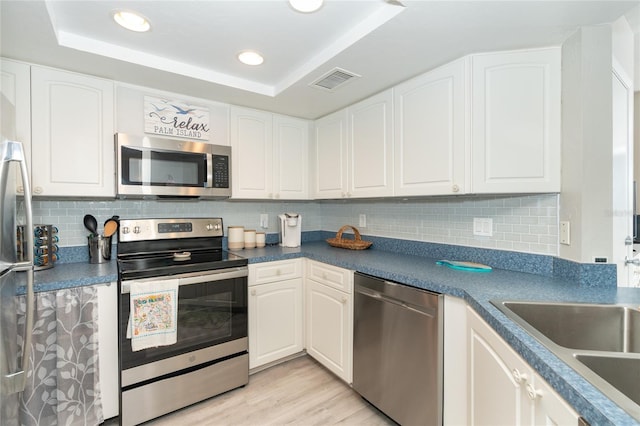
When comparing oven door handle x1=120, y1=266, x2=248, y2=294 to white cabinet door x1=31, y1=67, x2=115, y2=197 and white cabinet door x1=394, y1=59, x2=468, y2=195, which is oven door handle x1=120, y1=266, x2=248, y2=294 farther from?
white cabinet door x1=394, y1=59, x2=468, y2=195

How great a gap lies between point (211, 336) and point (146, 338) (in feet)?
1.27

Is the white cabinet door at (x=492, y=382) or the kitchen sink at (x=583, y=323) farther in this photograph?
the kitchen sink at (x=583, y=323)

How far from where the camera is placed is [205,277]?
1918 millimetres

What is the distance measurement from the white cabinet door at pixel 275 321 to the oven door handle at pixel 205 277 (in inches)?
7.9

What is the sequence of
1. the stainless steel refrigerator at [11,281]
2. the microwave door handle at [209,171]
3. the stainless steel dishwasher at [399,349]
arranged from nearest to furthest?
the stainless steel refrigerator at [11,281]
the stainless steel dishwasher at [399,349]
the microwave door handle at [209,171]

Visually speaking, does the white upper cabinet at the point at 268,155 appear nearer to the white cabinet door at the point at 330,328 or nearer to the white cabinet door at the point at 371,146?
the white cabinet door at the point at 371,146

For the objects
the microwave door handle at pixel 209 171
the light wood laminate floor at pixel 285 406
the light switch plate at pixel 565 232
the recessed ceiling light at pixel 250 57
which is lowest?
the light wood laminate floor at pixel 285 406

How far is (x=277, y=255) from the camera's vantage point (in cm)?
232

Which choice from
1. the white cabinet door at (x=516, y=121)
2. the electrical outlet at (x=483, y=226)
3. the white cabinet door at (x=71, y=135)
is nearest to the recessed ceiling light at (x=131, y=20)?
the white cabinet door at (x=71, y=135)

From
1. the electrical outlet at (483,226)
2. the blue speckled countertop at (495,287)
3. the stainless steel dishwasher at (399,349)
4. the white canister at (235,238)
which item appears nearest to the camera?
the blue speckled countertop at (495,287)

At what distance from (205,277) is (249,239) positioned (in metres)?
0.78

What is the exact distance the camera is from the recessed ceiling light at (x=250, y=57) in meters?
1.82

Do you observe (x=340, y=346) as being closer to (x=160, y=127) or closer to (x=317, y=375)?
(x=317, y=375)

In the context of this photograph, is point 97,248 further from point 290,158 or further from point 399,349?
point 399,349
